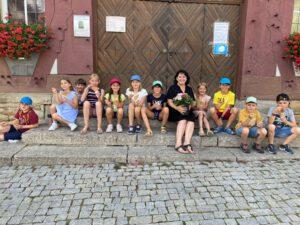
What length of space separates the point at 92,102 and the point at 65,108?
486 mm

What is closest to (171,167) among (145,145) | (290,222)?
(145,145)

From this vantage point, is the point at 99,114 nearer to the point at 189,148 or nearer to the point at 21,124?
the point at 21,124

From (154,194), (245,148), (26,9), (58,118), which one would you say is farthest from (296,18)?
(26,9)

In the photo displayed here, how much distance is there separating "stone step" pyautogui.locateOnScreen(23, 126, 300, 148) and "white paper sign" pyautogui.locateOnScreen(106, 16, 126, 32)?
2.51 m

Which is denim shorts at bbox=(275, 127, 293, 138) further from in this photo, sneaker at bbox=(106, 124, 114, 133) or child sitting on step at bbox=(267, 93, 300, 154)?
sneaker at bbox=(106, 124, 114, 133)

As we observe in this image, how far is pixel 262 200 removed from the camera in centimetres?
309

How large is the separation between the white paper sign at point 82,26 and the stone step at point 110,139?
2.13 m

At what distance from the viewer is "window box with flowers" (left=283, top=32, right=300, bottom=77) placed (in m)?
5.78

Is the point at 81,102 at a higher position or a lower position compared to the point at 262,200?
higher

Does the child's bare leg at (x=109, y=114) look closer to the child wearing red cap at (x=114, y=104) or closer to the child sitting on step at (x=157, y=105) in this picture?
the child wearing red cap at (x=114, y=104)

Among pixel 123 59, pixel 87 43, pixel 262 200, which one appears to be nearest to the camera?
pixel 262 200

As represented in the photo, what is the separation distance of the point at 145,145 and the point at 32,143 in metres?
1.90

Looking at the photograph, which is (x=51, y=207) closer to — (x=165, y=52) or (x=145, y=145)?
(x=145, y=145)

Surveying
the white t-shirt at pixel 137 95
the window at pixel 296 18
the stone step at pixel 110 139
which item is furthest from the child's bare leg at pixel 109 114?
the window at pixel 296 18
